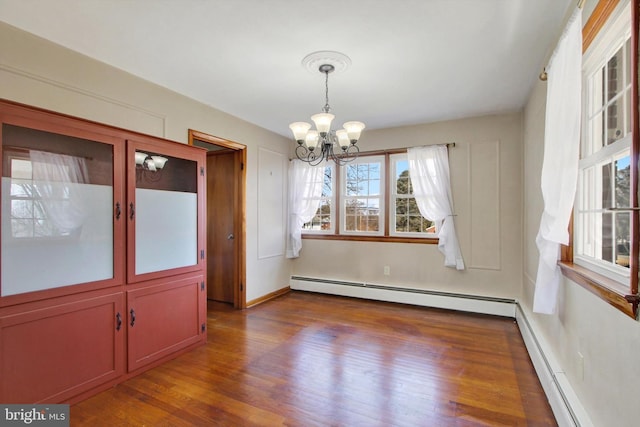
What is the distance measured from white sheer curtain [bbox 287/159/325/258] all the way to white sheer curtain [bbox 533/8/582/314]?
11.1 feet

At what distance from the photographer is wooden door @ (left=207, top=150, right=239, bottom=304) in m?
4.60

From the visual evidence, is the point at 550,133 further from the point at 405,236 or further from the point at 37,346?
the point at 37,346

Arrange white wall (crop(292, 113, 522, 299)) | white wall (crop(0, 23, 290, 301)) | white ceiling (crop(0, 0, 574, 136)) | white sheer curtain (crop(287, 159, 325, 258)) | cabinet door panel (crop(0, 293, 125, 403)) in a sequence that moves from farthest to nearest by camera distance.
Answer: white sheer curtain (crop(287, 159, 325, 258)) < white wall (crop(292, 113, 522, 299)) < white wall (crop(0, 23, 290, 301)) < white ceiling (crop(0, 0, 574, 136)) < cabinet door panel (crop(0, 293, 125, 403))

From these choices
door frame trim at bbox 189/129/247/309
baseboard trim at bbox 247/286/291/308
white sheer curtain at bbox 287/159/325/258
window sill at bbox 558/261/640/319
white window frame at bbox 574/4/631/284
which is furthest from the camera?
white sheer curtain at bbox 287/159/325/258

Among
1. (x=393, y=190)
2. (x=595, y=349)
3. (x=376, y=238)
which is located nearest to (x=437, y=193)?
(x=393, y=190)

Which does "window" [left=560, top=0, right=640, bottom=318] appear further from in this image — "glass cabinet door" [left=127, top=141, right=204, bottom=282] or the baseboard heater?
"glass cabinet door" [left=127, top=141, right=204, bottom=282]

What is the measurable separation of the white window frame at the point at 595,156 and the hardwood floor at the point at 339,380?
114cm

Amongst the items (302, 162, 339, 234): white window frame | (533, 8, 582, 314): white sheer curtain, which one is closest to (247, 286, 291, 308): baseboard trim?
(302, 162, 339, 234): white window frame

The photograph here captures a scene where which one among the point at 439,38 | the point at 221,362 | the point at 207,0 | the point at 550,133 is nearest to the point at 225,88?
the point at 207,0

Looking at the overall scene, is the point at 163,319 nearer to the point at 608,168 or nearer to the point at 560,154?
the point at 560,154

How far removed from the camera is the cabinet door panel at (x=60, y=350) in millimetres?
1857

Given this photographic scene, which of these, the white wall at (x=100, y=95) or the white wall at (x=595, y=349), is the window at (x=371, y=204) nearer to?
the white wall at (x=100, y=95)

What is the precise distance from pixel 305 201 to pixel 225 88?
93.9 inches

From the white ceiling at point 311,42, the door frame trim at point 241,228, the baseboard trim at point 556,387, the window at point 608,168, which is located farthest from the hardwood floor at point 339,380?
the white ceiling at point 311,42
